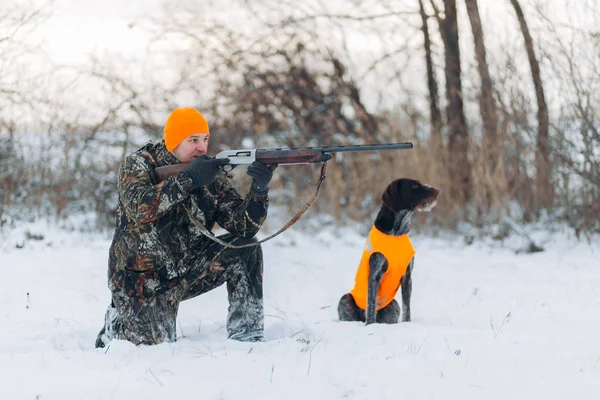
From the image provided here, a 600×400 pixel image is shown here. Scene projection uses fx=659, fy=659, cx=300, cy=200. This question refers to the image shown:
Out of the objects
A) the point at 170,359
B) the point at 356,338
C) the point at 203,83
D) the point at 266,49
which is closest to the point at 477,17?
the point at 266,49

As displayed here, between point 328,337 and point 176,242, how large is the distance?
3.66ft

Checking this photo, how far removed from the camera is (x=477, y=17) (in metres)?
9.09

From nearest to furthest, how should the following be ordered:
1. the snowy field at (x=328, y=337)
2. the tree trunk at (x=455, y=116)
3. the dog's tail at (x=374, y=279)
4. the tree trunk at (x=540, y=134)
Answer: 1. the snowy field at (x=328, y=337)
2. the dog's tail at (x=374, y=279)
3. the tree trunk at (x=540, y=134)
4. the tree trunk at (x=455, y=116)

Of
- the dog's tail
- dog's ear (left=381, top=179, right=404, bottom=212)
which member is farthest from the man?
dog's ear (left=381, top=179, right=404, bottom=212)

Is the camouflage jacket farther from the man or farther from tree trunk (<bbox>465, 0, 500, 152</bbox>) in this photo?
tree trunk (<bbox>465, 0, 500, 152</bbox>)

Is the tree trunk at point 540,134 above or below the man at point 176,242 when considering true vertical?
above

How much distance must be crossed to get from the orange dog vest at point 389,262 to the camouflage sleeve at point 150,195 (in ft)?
4.95

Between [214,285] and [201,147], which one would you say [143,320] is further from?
[201,147]

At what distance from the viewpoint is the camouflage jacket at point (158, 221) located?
3682 mm

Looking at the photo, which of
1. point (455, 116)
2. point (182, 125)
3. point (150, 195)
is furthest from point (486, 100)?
point (150, 195)

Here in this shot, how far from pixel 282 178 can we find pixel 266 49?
2238mm

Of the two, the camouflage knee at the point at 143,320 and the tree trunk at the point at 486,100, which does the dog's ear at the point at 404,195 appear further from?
the tree trunk at the point at 486,100

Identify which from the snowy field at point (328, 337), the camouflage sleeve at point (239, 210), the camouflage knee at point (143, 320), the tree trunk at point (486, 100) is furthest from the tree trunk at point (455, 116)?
the camouflage knee at point (143, 320)

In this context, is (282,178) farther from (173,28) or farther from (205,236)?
(205,236)
